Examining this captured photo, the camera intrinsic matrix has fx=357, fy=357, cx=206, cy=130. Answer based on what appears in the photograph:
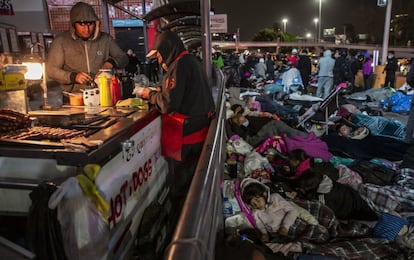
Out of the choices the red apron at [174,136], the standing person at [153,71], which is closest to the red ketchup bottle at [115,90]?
the red apron at [174,136]

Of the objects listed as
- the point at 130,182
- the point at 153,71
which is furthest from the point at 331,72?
the point at 130,182

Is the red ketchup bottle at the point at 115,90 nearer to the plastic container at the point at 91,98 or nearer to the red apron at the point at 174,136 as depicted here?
the plastic container at the point at 91,98

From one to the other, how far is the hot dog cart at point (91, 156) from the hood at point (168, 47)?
613 mm

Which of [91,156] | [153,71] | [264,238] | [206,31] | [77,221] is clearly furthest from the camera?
[153,71]

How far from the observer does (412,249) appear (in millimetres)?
3938

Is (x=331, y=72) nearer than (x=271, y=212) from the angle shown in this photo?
No

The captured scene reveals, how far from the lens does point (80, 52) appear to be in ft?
14.3

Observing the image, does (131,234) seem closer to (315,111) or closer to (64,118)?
(64,118)

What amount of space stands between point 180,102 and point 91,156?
166 cm

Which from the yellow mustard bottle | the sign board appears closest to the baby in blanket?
the yellow mustard bottle

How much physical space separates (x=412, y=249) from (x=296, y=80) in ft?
40.4

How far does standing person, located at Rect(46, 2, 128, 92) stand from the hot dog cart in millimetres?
580

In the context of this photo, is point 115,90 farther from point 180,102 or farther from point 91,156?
point 91,156

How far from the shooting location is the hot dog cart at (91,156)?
2.26 metres
